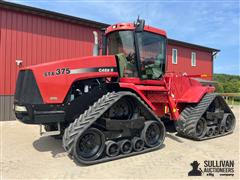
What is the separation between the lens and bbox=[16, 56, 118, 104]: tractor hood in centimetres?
514

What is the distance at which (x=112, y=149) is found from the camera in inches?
217

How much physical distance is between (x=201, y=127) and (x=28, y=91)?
197 inches

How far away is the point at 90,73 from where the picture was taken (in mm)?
5676

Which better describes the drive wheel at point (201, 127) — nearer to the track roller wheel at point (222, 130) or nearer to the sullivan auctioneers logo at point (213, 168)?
the track roller wheel at point (222, 130)

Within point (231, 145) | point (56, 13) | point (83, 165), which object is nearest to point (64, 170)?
point (83, 165)

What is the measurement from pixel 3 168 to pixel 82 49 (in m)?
9.31

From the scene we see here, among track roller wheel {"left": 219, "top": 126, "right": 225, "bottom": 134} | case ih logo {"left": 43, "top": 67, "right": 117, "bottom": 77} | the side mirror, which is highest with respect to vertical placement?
the side mirror

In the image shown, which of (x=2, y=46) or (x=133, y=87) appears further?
(x=2, y=46)

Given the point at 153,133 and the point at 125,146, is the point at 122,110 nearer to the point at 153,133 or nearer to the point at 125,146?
the point at 125,146

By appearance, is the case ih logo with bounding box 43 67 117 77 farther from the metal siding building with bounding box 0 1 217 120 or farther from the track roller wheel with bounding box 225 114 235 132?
the metal siding building with bounding box 0 1 217 120

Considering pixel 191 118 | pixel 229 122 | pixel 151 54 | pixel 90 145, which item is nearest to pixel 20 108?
pixel 90 145

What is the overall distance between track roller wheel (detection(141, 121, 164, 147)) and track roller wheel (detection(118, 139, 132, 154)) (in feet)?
1.45

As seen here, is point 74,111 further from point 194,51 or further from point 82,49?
point 194,51

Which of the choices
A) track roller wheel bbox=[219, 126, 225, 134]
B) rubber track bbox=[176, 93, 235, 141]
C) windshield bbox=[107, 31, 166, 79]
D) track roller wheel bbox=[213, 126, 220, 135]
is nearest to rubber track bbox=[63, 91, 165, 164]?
windshield bbox=[107, 31, 166, 79]
